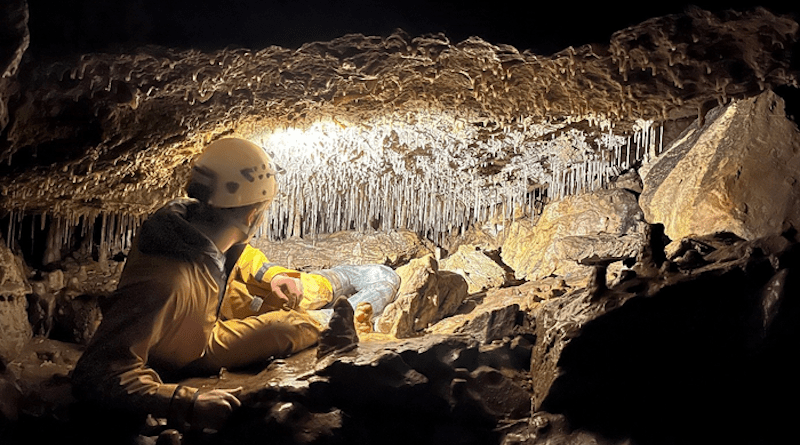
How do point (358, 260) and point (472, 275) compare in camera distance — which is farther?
point (358, 260)

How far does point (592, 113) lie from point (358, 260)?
11.4 ft

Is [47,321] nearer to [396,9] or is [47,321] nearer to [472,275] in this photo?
[472,275]

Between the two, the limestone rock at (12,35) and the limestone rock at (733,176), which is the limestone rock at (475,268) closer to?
the limestone rock at (733,176)

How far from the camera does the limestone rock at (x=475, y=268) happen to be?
6027mm

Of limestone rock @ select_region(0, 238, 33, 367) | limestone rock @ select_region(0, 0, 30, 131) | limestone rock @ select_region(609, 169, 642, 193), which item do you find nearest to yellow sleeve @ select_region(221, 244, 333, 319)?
limestone rock @ select_region(0, 0, 30, 131)

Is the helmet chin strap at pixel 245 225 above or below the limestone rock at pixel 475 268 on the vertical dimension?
above

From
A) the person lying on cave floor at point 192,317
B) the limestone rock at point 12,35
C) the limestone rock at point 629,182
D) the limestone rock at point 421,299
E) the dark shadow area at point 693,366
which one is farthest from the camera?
the limestone rock at point 629,182

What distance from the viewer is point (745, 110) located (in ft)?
14.6

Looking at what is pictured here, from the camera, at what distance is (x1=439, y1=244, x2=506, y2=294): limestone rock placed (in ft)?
19.8

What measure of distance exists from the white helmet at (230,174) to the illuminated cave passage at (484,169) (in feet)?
1.23

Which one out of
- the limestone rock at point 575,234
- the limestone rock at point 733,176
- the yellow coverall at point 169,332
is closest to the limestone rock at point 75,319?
the yellow coverall at point 169,332

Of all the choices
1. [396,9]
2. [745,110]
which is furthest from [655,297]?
[745,110]

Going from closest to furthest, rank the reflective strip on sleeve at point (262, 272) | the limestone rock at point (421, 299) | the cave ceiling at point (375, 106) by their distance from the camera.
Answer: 1. the cave ceiling at point (375, 106)
2. the reflective strip on sleeve at point (262, 272)
3. the limestone rock at point (421, 299)

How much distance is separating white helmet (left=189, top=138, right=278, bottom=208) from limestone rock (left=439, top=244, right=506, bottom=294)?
299 centimetres
